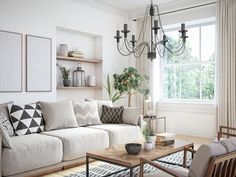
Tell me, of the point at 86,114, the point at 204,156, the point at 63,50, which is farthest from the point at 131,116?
the point at 204,156

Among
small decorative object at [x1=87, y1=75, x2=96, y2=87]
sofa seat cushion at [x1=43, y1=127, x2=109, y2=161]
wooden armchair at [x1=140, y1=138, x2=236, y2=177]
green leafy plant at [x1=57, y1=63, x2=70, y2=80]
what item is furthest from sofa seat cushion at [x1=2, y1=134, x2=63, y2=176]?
small decorative object at [x1=87, y1=75, x2=96, y2=87]

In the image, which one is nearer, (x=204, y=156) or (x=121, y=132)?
(x=204, y=156)

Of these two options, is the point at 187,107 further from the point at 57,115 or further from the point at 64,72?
the point at 57,115

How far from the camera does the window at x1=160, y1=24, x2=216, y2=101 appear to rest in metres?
5.69

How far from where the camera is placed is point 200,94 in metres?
5.82

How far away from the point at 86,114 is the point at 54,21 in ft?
A: 6.07

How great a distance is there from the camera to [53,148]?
10.7 ft

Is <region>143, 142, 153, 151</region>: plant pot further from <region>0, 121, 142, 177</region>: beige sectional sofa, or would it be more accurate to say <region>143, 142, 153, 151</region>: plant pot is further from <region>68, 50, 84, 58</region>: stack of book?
<region>68, 50, 84, 58</region>: stack of book

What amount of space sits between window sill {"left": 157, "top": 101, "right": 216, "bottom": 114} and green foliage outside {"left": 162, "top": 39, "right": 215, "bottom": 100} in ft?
0.86

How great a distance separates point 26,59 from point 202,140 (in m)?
3.66

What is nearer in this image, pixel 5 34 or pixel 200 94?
pixel 5 34

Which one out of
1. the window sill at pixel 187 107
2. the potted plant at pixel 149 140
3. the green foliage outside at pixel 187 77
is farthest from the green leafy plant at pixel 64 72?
the potted plant at pixel 149 140

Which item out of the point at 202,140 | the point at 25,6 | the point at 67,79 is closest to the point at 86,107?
the point at 67,79

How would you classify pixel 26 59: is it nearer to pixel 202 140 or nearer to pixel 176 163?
pixel 176 163
